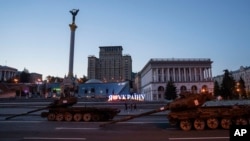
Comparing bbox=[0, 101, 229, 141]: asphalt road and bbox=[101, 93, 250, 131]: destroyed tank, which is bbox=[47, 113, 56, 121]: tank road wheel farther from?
bbox=[101, 93, 250, 131]: destroyed tank

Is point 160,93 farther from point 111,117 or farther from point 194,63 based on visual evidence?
point 111,117

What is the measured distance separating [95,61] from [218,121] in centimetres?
17749

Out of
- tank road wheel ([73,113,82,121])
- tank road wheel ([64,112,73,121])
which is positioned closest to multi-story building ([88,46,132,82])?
tank road wheel ([64,112,73,121])

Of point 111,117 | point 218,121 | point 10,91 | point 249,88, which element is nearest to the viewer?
point 218,121

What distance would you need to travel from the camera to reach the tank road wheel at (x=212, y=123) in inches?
655

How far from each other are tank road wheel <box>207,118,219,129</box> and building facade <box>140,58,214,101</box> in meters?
98.1

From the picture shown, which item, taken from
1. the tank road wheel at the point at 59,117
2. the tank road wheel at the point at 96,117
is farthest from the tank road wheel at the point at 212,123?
the tank road wheel at the point at 59,117

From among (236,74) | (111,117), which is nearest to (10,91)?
A: (111,117)

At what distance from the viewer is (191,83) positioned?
11531 centimetres

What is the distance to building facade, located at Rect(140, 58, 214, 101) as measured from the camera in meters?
115

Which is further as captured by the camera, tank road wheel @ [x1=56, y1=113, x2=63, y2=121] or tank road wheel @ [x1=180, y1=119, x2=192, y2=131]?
tank road wheel @ [x1=56, y1=113, x2=63, y2=121]

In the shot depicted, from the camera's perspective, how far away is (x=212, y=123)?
1670 cm

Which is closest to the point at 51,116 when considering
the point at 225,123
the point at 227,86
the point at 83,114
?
the point at 83,114

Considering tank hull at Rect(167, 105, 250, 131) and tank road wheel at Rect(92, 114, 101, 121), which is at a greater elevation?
tank hull at Rect(167, 105, 250, 131)
